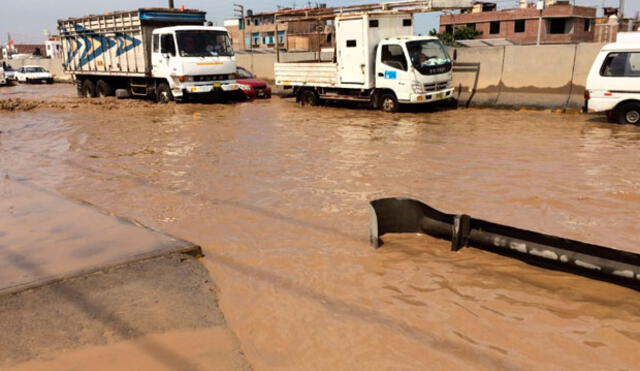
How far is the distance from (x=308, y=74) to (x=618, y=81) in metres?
9.60

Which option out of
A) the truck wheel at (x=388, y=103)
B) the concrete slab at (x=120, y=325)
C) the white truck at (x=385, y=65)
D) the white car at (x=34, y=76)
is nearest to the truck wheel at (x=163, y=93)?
the white truck at (x=385, y=65)

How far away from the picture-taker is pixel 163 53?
62.9 ft

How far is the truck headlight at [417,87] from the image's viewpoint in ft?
49.7

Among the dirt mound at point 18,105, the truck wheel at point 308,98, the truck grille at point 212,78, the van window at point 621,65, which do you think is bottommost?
the dirt mound at point 18,105

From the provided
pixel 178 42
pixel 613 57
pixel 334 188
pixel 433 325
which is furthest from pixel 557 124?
pixel 178 42

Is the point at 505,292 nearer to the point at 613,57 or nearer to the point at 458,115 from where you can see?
the point at 613,57

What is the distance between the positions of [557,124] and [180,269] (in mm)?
11347

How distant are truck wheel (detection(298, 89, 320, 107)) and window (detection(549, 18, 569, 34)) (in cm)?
4074

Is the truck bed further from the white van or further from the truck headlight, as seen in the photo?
the white van

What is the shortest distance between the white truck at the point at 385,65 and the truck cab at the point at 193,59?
12.7ft

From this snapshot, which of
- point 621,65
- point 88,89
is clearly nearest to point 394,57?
point 621,65

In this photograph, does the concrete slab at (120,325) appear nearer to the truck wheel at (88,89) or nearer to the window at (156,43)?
the window at (156,43)

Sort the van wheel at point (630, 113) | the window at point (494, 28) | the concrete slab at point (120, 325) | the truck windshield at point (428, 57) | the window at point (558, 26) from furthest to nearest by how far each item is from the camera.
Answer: the window at point (494, 28) < the window at point (558, 26) < the truck windshield at point (428, 57) < the van wheel at point (630, 113) < the concrete slab at point (120, 325)

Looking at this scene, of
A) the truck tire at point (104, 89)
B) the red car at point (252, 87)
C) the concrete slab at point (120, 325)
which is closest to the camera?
the concrete slab at point (120, 325)
